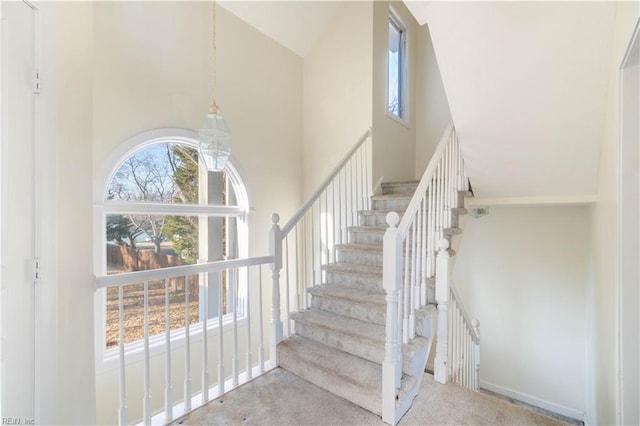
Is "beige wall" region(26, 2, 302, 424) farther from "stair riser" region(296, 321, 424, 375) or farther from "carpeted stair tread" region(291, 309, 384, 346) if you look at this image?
"stair riser" region(296, 321, 424, 375)

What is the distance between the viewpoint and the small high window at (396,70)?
420cm

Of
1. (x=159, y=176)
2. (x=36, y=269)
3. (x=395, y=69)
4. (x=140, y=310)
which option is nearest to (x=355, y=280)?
(x=140, y=310)

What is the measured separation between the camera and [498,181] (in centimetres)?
290

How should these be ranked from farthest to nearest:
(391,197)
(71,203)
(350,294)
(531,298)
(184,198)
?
(531,298) → (391,197) → (184,198) → (350,294) → (71,203)

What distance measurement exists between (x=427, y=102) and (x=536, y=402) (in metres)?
4.44

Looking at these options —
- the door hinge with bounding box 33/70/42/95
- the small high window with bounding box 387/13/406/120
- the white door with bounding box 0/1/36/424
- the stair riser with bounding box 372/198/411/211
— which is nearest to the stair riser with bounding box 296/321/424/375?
the stair riser with bounding box 372/198/411/211

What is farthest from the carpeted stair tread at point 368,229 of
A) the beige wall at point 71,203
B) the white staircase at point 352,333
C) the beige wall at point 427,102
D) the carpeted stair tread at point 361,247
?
the beige wall at point 71,203

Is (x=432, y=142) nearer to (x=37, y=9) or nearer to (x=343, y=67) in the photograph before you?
(x=343, y=67)

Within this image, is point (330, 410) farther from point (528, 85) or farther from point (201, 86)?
point (201, 86)

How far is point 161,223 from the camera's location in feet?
9.44

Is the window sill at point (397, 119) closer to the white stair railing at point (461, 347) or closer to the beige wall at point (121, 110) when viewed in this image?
the beige wall at point (121, 110)

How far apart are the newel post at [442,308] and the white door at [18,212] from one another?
93.5 inches

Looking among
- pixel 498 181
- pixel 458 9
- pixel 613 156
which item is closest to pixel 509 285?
pixel 498 181

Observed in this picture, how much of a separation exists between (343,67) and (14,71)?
10.7 feet
